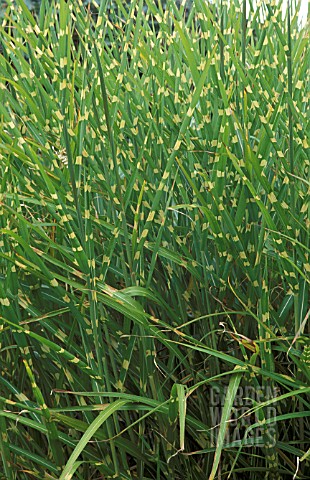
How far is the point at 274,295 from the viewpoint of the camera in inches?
50.4

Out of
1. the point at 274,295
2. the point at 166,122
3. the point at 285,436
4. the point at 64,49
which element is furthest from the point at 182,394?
the point at 64,49

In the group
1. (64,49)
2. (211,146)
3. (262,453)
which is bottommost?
(262,453)

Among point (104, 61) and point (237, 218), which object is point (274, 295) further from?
point (104, 61)

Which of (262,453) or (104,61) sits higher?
(104,61)

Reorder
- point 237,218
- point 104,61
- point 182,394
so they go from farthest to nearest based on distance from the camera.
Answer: point 104,61, point 237,218, point 182,394

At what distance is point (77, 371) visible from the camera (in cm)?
120

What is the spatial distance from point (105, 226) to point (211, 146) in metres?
0.23

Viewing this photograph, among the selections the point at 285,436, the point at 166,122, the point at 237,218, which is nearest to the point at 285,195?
the point at 237,218

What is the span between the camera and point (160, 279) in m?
1.25

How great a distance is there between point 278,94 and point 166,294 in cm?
42

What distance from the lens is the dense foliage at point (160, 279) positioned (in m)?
1.03

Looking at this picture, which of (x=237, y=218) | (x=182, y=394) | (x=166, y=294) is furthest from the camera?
(x=166, y=294)

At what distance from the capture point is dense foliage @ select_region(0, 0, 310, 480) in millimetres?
1026

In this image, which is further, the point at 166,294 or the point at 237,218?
the point at 166,294
